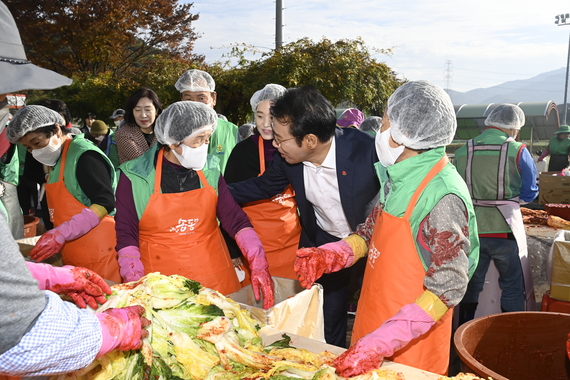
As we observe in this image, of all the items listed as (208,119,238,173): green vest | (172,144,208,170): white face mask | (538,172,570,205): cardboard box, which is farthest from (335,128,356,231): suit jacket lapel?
(538,172,570,205): cardboard box

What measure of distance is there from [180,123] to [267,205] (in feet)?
4.13

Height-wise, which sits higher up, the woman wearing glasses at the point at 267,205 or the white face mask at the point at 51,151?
the white face mask at the point at 51,151

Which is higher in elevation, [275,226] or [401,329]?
[401,329]

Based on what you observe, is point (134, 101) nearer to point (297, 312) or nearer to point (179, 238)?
point (179, 238)

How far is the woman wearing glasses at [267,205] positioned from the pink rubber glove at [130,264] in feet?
4.30

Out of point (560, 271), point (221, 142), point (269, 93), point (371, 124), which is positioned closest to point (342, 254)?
point (269, 93)

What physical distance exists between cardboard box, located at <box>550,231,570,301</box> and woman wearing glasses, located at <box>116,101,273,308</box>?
2.63m

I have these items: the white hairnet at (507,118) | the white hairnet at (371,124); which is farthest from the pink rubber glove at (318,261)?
the white hairnet at (371,124)

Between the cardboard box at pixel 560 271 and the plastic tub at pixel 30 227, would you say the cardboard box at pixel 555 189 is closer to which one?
the cardboard box at pixel 560 271

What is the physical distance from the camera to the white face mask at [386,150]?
7.53 feet

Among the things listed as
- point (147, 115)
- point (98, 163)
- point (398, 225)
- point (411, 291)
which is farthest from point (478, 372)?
point (147, 115)

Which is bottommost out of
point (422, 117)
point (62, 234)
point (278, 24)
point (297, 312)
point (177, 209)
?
point (297, 312)

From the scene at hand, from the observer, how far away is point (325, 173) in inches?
119

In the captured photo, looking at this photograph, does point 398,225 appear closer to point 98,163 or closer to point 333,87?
point 98,163
